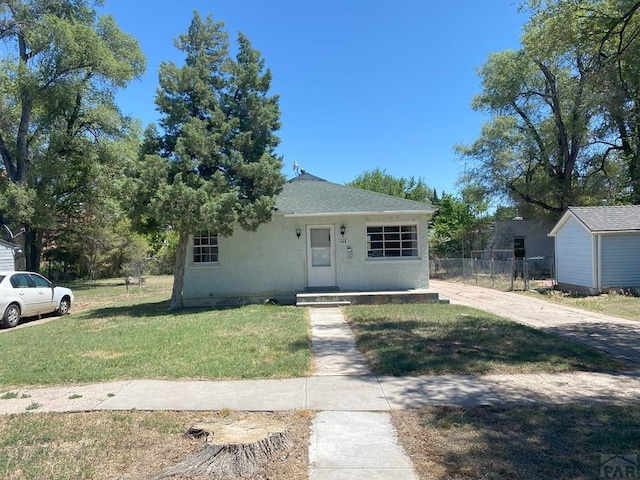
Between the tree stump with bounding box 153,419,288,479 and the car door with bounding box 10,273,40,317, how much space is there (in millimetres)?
10934

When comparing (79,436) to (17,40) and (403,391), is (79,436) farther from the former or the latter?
(17,40)

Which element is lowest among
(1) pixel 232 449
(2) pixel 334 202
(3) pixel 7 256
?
(1) pixel 232 449

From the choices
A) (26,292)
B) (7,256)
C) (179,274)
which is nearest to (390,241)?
(179,274)

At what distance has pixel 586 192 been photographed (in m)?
26.3

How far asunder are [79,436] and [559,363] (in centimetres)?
648

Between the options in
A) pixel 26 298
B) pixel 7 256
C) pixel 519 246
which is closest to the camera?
pixel 26 298

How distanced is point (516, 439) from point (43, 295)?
45.5ft

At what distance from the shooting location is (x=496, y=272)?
21.3 metres

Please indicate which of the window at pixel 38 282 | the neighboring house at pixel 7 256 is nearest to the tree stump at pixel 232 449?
the window at pixel 38 282

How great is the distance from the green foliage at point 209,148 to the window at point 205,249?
107 centimetres

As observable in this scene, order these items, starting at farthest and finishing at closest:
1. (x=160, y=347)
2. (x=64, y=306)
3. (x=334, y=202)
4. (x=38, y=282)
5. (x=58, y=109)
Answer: (x=58, y=109), (x=334, y=202), (x=64, y=306), (x=38, y=282), (x=160, y=347)

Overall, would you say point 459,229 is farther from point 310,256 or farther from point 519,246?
point 310,256

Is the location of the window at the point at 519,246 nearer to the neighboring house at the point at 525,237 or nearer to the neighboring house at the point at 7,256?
the neighboring house at the point at 525,237

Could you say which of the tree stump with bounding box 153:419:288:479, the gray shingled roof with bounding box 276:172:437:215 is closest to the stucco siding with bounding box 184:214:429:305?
the gray shingled roof with bounding box 276:172:437:215
